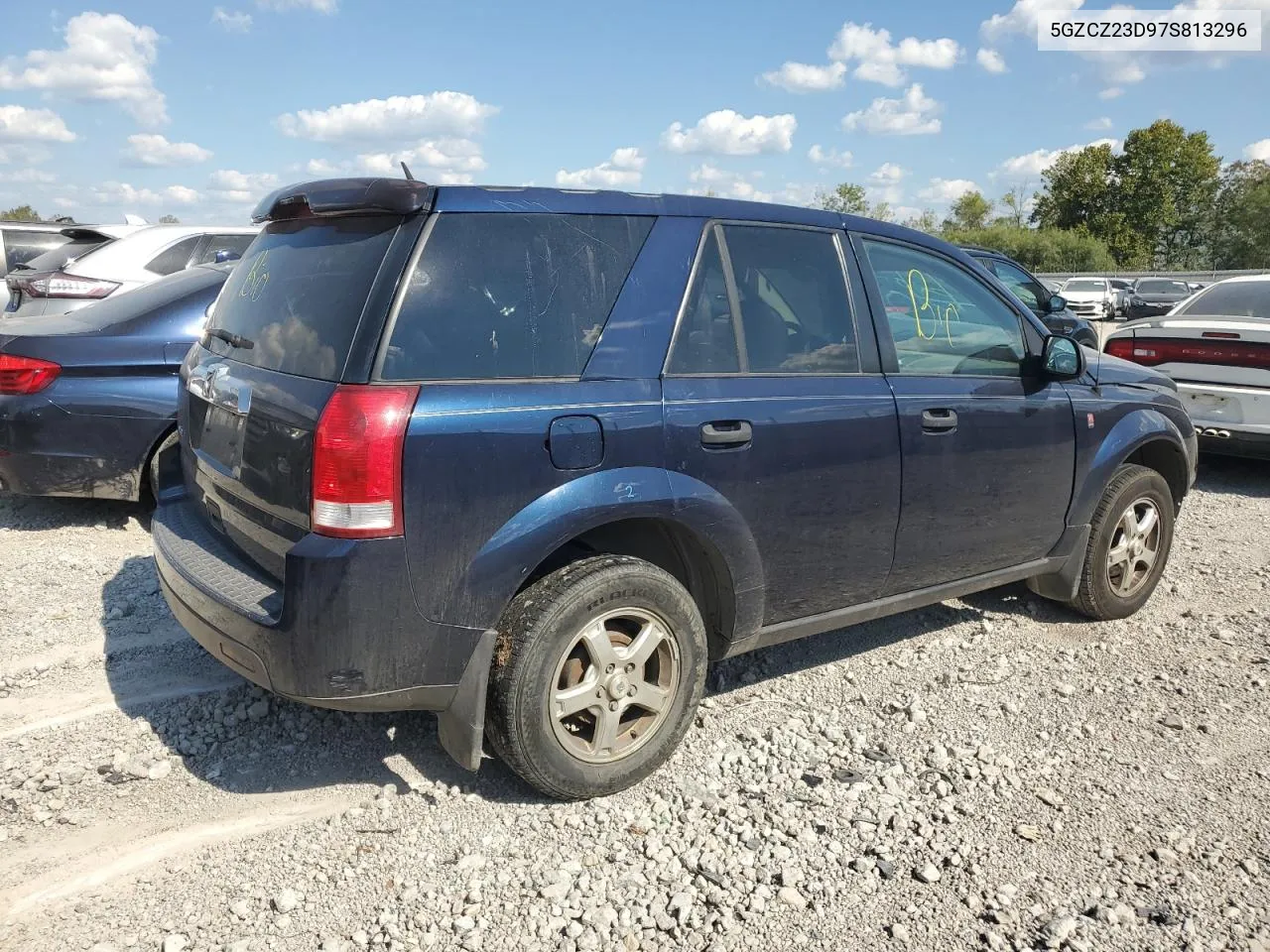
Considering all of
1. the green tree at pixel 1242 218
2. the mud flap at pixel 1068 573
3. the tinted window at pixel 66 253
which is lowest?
the mud flap at pixel 1068 573

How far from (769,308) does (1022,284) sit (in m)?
8.97

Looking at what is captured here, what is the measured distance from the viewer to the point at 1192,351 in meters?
7.70

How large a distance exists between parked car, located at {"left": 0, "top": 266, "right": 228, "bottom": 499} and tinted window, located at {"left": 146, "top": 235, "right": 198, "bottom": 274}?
283cm

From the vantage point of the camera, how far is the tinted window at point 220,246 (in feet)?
28.3

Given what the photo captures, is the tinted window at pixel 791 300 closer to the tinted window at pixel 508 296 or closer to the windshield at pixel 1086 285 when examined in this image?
the tinted window at pixel 508 296

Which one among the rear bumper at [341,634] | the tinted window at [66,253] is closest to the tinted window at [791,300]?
the rear bumper at [341,634]

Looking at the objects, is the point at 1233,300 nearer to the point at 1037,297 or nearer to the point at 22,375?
the point at 1037,297

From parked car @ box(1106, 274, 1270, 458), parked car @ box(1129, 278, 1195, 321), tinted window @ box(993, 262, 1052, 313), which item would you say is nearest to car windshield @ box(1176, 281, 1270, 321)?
parked car @ box(1106, 274, 1270, 458)

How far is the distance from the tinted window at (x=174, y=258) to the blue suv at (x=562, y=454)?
533 cm

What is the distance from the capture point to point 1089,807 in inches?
126

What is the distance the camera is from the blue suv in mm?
2680

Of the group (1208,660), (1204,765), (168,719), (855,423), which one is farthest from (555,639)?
(1208,660)

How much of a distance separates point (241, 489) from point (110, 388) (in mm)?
2946

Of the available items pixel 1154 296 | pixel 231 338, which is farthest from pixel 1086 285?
pixel 231 338
